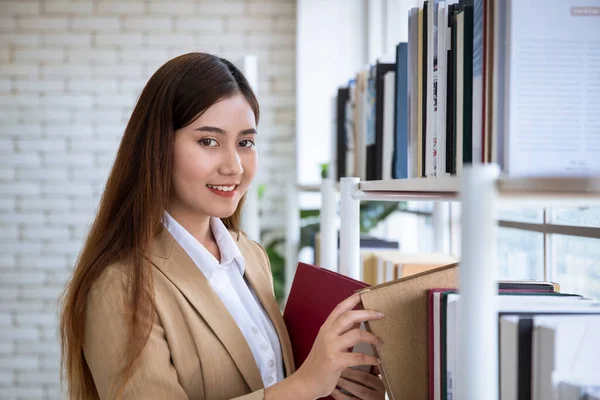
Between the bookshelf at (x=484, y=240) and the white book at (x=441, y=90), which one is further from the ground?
the white book at (x=441, y=90)

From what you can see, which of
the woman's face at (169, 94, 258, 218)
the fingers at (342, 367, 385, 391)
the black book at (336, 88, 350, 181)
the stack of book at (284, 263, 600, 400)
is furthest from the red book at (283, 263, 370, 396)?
the black book at (336, 88, 350, 181)

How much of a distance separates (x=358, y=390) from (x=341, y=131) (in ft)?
4.79

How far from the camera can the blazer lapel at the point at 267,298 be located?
1.50 metres

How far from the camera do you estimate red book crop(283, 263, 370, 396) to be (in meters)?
1.30

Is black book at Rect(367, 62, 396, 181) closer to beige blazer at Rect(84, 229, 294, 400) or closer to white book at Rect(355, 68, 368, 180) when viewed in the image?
white book at Rect(355, 68, 368, 180)

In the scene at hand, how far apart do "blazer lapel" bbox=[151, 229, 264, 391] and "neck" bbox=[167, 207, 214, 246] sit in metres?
0.10

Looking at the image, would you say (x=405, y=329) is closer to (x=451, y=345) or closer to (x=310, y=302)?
(x=451, y=345)

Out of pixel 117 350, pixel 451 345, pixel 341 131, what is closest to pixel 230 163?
pixel 117 350

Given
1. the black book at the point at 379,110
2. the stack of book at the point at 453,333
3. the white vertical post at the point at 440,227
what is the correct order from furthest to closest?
the white vertical post at the point at 440,227 → the black book at the point at 379,110 → the stack of book at the point at 453,333

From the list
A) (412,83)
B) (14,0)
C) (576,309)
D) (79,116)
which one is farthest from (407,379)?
(14,0)

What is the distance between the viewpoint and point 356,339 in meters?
1.09

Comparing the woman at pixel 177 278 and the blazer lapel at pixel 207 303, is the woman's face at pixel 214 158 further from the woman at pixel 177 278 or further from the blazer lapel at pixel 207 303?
the blazer lapel at pixel 207 303

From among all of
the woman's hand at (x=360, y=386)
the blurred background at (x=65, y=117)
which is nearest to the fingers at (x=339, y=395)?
the woman's hand at (x=360, y=386)

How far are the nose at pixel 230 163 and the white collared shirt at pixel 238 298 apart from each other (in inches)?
6.6
